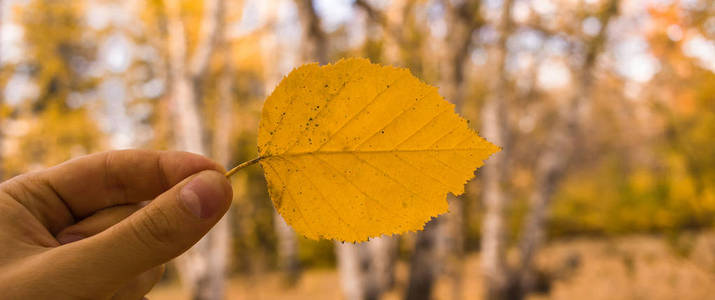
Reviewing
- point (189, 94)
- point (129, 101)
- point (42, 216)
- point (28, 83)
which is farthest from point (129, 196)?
point (129, 101)

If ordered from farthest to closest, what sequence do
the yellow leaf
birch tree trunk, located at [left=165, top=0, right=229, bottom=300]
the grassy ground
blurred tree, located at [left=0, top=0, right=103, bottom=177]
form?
the grassy ground < blurred tree, located at [left=0, top=0, right=103, bottom=177] < birch tree trunk, located at [left=165, top=0, right=229, bottom=300] < the yellow leaf

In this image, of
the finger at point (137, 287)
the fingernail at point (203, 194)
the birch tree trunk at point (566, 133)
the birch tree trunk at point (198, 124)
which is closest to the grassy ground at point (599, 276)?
the birch tree trunk at point (566, 133)

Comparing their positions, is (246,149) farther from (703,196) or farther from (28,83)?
(703,196)

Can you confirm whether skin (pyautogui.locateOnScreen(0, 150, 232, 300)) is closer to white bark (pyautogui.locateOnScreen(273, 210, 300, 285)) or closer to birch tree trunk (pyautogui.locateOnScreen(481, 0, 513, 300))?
birch tree trunk (pyautogui.locateOnScreen(481, 0, 513, 300))

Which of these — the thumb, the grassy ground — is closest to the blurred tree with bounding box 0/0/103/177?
the thumb

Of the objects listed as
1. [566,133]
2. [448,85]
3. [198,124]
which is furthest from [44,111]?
[566,133]
